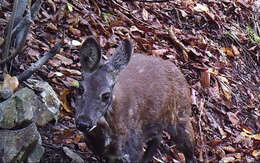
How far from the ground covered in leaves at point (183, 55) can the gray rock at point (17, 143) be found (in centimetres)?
61

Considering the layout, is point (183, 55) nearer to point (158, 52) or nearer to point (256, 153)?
point (158, 52)

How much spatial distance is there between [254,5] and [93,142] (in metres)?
7.62

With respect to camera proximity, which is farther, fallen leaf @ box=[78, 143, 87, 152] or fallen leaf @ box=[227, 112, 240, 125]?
fallen leaf @ box=[227, 112, 240, 125]

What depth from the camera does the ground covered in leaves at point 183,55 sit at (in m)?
6.37

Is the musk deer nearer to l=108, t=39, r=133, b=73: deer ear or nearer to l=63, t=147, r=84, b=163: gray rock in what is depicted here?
l=108, t=39, r=133, b=73: deer ear

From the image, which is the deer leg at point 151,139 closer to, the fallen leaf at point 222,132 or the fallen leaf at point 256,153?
the fallen leaf at point 222,132

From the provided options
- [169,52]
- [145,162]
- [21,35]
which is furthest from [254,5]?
[21,35]

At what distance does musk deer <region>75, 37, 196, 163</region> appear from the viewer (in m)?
4.89

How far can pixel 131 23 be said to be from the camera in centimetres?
859

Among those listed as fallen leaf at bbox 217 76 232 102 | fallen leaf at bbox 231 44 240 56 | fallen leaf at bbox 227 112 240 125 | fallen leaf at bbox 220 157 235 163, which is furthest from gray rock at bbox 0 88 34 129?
fallen leaf at bbox 231 44 240 56

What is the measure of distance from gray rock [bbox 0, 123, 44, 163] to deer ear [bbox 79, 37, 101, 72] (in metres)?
0.75

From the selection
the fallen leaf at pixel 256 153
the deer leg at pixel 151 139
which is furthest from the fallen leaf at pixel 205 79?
the deer leg at pixel 151 139

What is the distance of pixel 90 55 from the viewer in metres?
5.07

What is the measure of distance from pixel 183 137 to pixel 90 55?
2.00 metres
